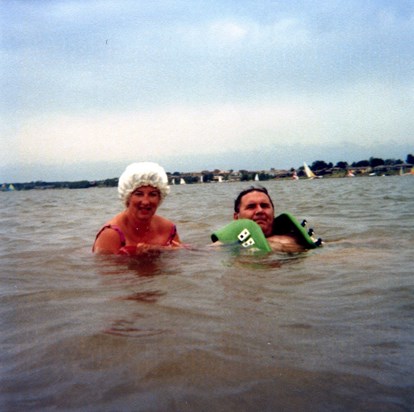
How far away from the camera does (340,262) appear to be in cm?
473

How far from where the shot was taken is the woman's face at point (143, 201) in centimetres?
519

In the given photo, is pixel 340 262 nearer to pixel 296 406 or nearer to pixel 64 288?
pixel 64 288

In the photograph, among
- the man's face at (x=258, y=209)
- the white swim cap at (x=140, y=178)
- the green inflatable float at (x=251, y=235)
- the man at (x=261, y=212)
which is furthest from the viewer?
the man's face at (x=258, y=209)

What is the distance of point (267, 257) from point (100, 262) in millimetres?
1829

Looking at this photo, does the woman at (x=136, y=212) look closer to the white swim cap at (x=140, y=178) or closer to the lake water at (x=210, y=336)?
the white swim cap at (x=140, y=178)

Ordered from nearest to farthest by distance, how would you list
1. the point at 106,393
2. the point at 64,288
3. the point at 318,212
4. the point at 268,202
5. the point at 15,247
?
the point at 106,393 → the point at 64,288 → the point at 268,202 → the point at 15,247 → the point at 318,212

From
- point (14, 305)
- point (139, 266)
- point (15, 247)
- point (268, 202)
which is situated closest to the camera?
point (14, 305)

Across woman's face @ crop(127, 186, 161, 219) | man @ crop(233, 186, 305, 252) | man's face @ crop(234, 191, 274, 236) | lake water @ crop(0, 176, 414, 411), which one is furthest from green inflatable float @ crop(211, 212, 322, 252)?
woman's face @ crop(127, 186, 161, 219)

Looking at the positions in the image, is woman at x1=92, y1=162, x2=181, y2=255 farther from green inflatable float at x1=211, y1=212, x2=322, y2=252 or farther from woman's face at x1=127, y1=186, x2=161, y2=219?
green inflatable float at x1=211, y1=212, x2=322, y2=252

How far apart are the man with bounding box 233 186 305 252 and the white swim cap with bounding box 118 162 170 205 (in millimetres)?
1345

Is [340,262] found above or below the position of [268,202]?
below

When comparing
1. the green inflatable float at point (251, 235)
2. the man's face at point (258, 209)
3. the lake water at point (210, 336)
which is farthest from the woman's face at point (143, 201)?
the man's face at point (258, 209)

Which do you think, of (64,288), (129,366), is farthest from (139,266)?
(129,366)

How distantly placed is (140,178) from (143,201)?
0.26 meters
